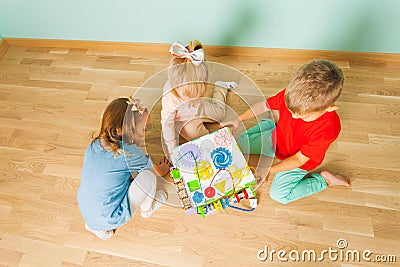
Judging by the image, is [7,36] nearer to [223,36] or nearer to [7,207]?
[7,207]

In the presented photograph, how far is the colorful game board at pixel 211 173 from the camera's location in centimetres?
92

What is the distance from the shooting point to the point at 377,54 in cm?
122

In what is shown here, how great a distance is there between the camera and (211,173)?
0.92 m

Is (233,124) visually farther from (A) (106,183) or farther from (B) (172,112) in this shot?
(A) (106,183)

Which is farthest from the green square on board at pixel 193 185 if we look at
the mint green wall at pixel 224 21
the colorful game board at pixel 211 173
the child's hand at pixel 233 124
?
the mint green wall at pixel 224 21

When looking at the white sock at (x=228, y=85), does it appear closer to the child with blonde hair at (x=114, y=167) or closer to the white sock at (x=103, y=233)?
the child with blonde hair at (x=114, y=167)

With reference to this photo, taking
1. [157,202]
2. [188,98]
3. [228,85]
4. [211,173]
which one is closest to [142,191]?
[157,202]

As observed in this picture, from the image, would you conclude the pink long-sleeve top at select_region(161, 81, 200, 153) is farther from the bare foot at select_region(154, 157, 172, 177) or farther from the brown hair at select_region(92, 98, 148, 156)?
the brown hair at select_region(92, 98, 148, 156)

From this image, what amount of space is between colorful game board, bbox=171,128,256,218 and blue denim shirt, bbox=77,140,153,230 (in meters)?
0.14

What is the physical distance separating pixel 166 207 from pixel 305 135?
1.71 feet

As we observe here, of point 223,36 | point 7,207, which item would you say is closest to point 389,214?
point 223,36

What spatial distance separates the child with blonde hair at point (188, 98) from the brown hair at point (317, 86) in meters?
0.29

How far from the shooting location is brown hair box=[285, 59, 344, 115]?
2.30ft

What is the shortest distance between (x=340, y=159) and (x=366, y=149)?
0.10 m
